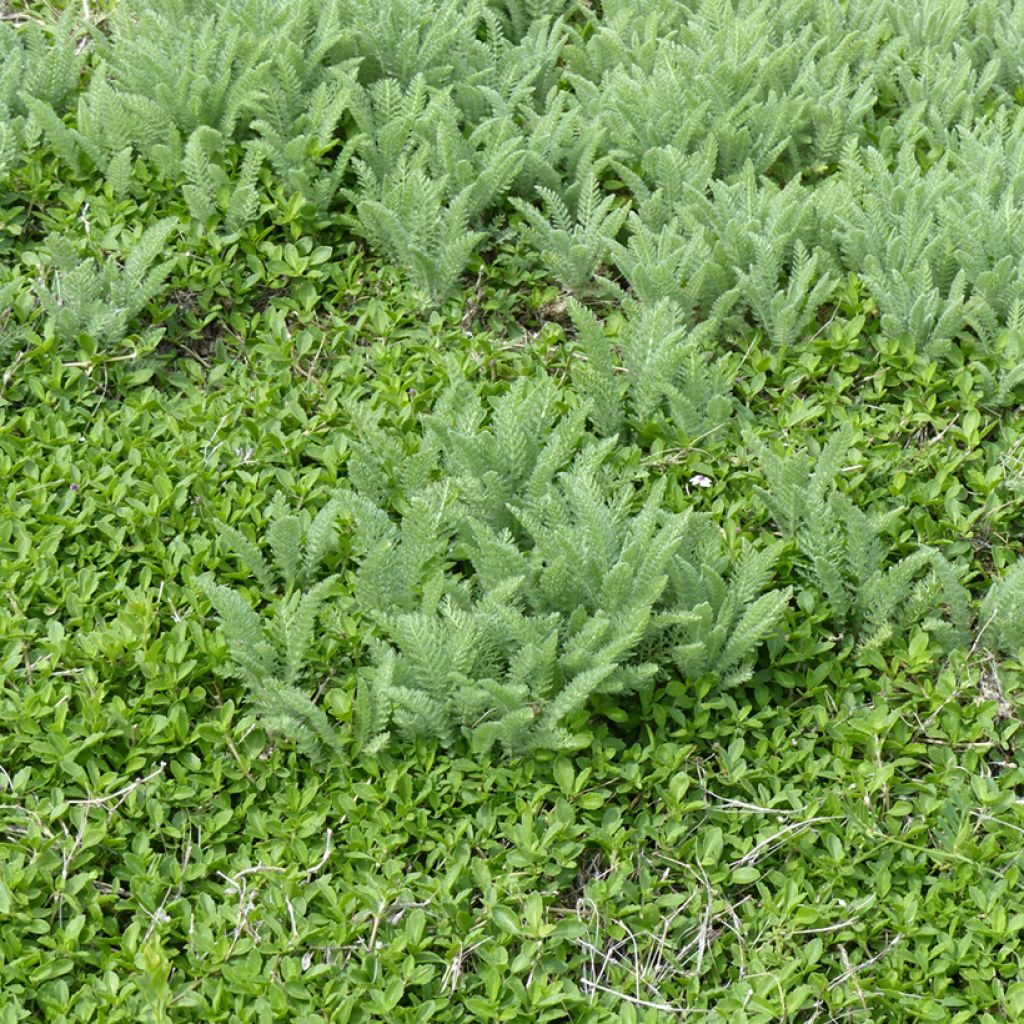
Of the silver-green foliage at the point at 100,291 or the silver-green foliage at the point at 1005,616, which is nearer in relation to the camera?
the silver-green foliage at the point at 1005,616

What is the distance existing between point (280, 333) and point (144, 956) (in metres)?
2.04

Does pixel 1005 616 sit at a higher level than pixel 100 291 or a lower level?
lower

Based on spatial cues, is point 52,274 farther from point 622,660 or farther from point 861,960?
point 861,960

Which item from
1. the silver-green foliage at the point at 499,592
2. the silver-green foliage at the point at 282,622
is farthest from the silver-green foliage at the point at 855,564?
the silver-green foliage at the point at 282,622

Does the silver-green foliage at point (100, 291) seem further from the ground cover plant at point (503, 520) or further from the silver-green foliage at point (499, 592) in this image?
the silver-green foliage at point (499, 592)

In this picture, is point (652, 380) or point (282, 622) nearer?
point (282, 622)

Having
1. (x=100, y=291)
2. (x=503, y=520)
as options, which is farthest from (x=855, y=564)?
(x=100, y=291)

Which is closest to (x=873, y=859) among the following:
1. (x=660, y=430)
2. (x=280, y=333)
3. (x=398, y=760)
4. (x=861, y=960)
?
(x=861, y=960)

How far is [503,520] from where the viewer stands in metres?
3.40

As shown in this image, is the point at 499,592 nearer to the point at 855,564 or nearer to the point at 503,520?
the point at 503,520

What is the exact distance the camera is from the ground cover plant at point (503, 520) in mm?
2730

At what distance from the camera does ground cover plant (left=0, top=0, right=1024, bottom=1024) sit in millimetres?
2730

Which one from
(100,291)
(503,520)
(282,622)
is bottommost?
(282,622)

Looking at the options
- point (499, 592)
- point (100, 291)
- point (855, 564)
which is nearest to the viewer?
point (499, 592)
